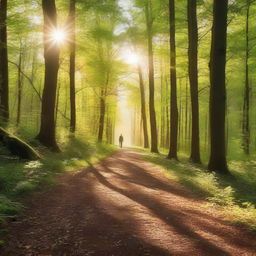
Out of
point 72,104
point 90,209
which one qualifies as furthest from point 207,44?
point 90,209

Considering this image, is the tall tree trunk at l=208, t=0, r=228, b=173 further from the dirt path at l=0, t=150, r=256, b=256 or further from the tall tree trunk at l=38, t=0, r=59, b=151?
the tall tree trunk at l=38, t=0, r=59, b=151

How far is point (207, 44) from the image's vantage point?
20.3 m

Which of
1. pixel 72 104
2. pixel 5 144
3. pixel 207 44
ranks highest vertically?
pixel 207 44

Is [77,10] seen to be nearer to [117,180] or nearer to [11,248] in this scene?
[117,180]

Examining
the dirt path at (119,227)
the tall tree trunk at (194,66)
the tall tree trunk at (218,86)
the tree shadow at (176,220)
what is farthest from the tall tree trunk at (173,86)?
the dirt path at (119,227)

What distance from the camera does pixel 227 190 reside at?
781 centimetres

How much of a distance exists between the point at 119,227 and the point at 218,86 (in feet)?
30.1

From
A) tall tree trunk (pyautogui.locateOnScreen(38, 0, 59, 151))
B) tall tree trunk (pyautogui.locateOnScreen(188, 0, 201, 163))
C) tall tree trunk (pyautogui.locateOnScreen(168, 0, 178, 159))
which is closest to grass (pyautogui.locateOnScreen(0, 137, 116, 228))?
tall tree trunk (pyautogui.locateOnScreen(38, 0, 59, 151))

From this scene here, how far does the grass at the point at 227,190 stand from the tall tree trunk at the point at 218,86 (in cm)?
99

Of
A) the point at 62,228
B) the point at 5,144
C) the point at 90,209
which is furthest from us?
the point at 5,144

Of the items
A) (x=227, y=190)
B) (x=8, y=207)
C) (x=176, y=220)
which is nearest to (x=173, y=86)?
(x=227, y=190)

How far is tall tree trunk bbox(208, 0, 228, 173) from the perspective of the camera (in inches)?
460

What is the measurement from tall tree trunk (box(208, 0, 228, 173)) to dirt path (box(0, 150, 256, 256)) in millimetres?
5263

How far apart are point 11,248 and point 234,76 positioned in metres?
28.0
